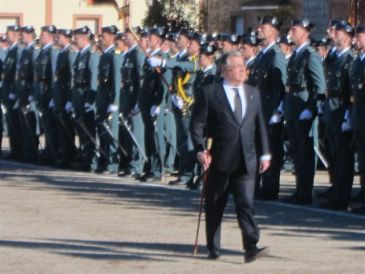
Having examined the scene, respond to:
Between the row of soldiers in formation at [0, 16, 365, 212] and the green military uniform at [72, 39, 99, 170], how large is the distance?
0.02 m

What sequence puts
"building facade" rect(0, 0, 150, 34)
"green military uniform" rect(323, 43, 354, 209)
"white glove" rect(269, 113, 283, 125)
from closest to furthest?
"green military uniform" rect(323, 43, 354, 209) → "white glove" rect(269, 113, 283, 125) → "building facade" rect(0, 0, 150, 34)

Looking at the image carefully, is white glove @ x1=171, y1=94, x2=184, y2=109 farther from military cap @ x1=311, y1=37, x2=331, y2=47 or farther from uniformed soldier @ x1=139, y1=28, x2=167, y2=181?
military cap @ x1=311, y1=37, x2=331, y2=47

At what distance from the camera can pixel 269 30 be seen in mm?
17062

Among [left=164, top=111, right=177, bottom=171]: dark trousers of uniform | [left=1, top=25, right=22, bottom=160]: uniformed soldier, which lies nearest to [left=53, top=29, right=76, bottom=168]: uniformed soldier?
[left=1, top=25, right=22, bottom=160]: uniformed soldier

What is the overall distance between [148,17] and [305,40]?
18313mm

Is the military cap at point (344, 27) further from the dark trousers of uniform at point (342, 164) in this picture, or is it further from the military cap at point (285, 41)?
the military cap at point (285, 41)

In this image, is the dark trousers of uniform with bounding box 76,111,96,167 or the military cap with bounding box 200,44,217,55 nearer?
the military cap with bounding box 200,44,217,55

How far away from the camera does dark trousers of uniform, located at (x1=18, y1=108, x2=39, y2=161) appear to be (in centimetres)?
2323

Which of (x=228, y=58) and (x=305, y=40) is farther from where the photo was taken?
(x=305, y=40)

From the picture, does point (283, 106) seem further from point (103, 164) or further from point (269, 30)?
point (103, 164)

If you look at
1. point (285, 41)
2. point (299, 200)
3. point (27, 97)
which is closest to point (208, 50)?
point (285, 41)

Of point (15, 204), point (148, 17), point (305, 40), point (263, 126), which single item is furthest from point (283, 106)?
point (148, 17)

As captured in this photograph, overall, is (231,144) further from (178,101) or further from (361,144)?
(178,101)

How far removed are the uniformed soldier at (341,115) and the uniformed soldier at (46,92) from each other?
7240 mm
